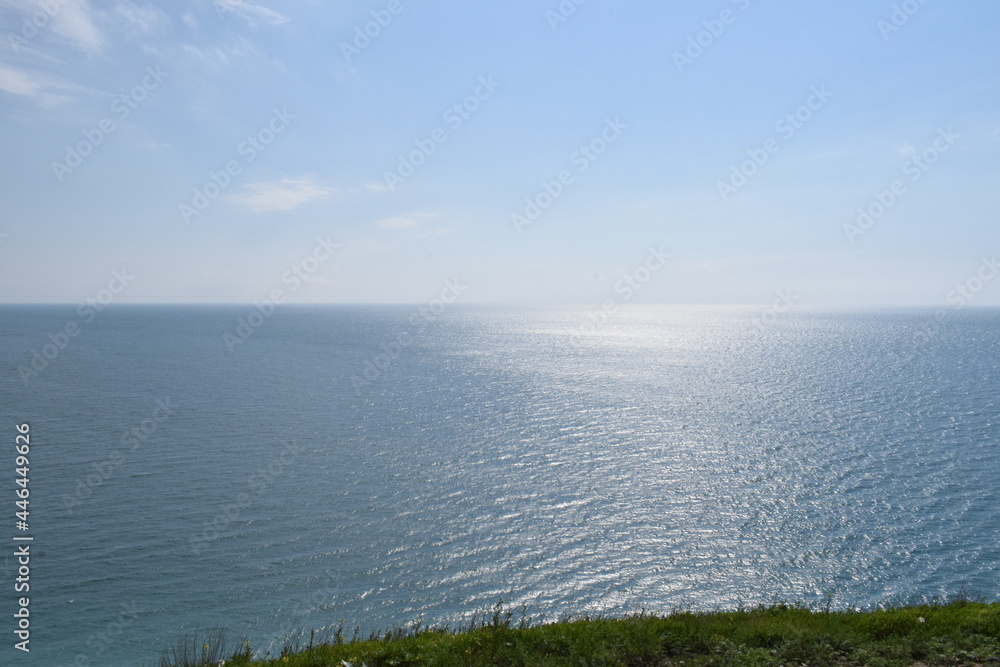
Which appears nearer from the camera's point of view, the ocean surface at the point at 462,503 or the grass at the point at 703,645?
the grass at the point at 703,645

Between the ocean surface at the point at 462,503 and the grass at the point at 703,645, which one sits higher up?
the ocean surface at the point at 462,503

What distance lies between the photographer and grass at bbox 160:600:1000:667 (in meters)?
13.8

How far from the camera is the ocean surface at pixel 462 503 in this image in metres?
28.8

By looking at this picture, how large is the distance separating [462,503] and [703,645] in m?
28.6

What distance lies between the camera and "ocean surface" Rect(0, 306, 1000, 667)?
94.4 feet

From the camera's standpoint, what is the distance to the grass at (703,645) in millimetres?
13789

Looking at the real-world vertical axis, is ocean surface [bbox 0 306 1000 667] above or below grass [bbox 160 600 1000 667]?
above

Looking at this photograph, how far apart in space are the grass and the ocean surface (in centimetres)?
1341

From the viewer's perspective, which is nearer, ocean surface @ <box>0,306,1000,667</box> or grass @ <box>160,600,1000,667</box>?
grass @ <box>160,600,1000,667</box>

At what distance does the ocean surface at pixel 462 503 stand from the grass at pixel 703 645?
13.4 meters

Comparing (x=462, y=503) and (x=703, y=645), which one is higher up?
(x=462, y=503)

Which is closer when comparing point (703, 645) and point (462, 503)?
point (703, 645)

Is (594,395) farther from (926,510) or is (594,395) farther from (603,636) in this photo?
(603,636)

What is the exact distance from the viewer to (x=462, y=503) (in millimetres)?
41656
